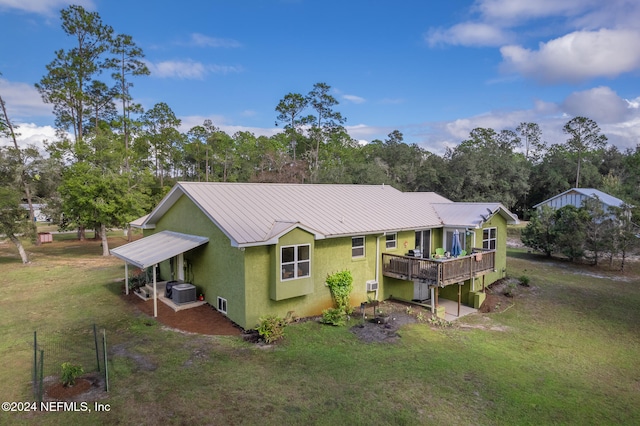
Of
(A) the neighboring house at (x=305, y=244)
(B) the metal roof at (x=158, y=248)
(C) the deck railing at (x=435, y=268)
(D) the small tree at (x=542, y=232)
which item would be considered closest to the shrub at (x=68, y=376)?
(B) the metal roof at (x=158, y=248)

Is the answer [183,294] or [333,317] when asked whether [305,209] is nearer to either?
[333,317]

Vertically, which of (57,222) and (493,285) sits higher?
(57,222)

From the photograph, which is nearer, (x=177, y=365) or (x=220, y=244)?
(x=177, y=365)

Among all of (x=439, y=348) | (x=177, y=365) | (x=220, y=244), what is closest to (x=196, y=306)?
(x=220, y=244)

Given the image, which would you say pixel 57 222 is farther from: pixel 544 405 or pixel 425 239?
pixel 544 405

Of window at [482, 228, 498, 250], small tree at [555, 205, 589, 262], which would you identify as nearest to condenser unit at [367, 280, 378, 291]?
window at [482, 228, 498, 250]

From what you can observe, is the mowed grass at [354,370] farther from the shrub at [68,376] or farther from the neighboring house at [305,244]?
the neighboring house at [305,244]
